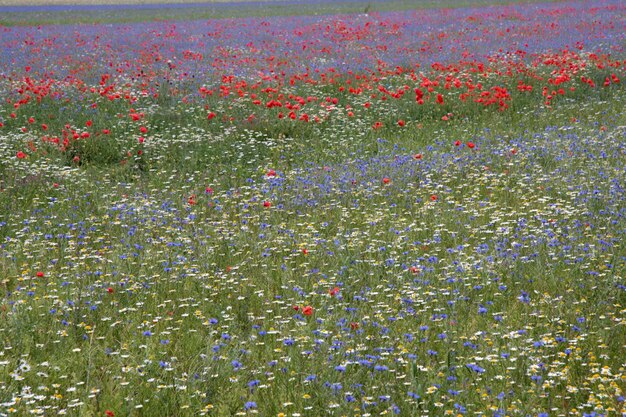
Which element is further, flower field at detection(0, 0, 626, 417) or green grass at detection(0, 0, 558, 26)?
green grass at detection(0, 0, 558, 26)

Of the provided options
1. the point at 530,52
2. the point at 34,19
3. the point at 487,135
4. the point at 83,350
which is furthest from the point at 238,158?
the point at 34,19

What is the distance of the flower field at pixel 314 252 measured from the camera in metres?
3.90

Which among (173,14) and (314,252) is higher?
(173,14)

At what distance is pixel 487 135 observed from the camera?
9859 mm

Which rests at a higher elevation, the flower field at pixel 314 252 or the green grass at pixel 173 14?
the green grass at pixel 173 14

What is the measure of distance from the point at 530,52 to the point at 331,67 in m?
4.86

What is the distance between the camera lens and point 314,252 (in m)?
5.95

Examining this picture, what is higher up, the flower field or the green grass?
the green grass

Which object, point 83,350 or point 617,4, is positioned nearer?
point 83,350

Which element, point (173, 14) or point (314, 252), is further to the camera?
point (173, 14)

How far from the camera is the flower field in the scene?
390cm

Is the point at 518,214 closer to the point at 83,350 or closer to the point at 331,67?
the point at 83,350

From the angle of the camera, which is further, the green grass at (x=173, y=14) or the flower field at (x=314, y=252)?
the green grass at (x=173, y=14)

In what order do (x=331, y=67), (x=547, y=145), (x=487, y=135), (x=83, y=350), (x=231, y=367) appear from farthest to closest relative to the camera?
(x=331, y=67), (x=487, y=135), (x=547, y=145), (x=83, y=350), (x=231, y=367)
